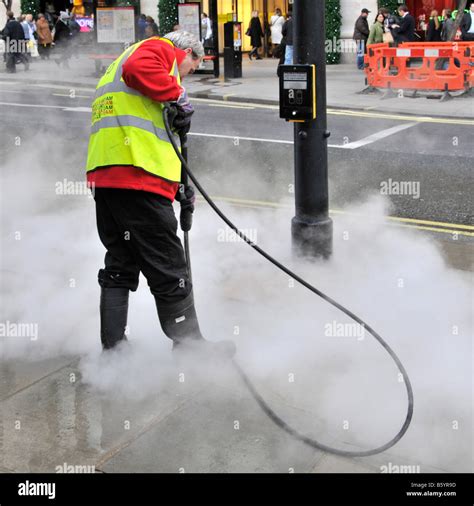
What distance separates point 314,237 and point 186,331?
1.78 metres

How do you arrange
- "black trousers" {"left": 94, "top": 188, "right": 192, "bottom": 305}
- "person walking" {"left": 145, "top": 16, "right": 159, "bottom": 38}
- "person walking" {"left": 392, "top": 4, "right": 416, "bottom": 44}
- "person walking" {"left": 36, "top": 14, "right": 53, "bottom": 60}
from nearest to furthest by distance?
1. "black trousers" {"left": 94, "top": 188, "right": 192, "bottom": 305}
2. "person walking" {"left": 392, "top": 4, "right": 416, "bottom": 44}
3. "person walking" {"left": 145, "top": 16, "right": 159, "bottom": 38}
4. "person walking" {"left": 36, "top": 14, "right": 53, "bottom": 60}

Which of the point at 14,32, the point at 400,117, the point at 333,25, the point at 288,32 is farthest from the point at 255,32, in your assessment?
the point at 400,117

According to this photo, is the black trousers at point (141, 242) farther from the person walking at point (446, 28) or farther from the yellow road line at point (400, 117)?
the person walking at point (446, 28)

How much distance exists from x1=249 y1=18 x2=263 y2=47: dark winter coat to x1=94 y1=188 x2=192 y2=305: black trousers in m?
21.3

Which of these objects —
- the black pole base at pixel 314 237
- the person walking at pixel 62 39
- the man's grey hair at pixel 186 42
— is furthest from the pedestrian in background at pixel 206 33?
the man's grey hair at pixel 186 42

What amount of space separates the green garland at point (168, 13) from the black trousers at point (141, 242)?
20925 mm

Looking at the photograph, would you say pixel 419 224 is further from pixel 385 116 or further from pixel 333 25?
pixel 333 25

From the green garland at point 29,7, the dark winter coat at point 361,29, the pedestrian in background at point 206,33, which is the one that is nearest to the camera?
the dark winter coat at point 361,29

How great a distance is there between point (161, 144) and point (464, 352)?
5.95 feet

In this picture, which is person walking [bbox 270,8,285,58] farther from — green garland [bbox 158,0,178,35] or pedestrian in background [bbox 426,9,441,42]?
pedestrian in background [bbox 426,9,441,42]

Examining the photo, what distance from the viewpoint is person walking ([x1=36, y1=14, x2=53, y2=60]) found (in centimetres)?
2286

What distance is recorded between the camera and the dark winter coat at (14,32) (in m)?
21.3

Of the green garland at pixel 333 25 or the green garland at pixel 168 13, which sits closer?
the green garland at pixel 333 25

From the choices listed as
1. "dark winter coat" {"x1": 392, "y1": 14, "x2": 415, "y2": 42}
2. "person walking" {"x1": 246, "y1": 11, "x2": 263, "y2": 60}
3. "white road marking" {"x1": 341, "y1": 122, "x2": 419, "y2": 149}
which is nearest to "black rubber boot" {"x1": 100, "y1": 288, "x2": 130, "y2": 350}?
"white road marking" {"x1": 341, "y1": 122, "x2": 419, "y2": 149}
